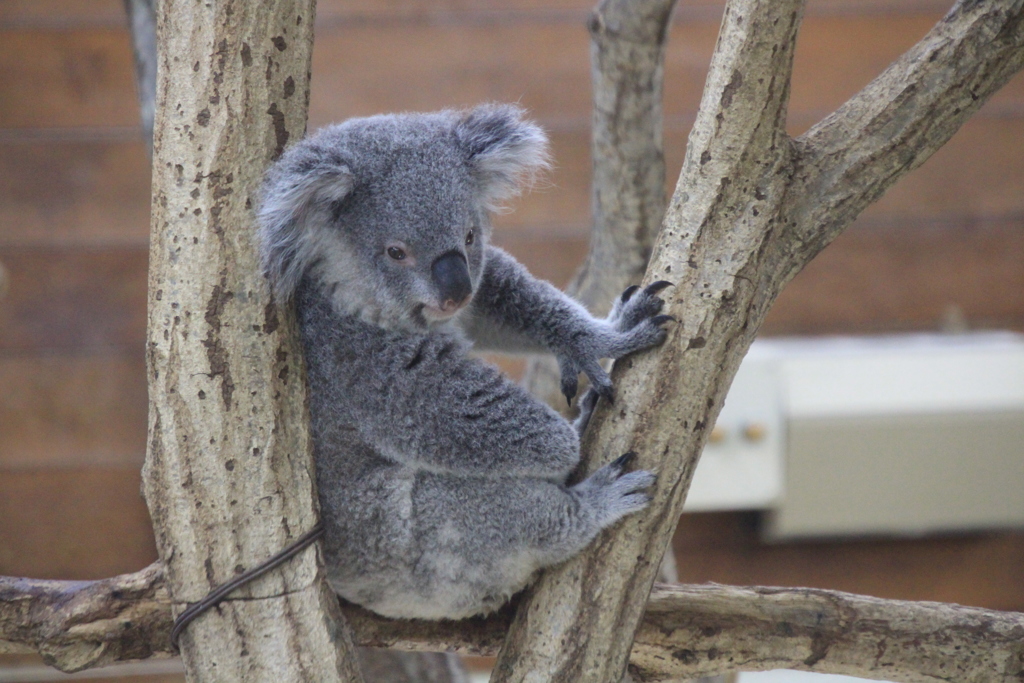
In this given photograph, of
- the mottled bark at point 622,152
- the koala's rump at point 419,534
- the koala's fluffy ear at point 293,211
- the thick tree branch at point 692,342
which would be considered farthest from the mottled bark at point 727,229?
the mottled bark at point 622,152

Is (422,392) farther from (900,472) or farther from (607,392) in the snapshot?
(900,472)

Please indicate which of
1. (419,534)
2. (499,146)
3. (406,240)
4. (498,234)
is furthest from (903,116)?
(498,234)

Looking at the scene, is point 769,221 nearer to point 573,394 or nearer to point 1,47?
point 573,394

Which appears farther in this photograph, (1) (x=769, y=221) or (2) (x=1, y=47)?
(2) (x=1, y=47)

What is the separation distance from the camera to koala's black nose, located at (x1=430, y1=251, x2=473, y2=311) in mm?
1683

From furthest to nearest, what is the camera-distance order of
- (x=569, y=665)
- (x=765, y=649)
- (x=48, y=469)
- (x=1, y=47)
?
(x=48, y=469)
(x=1, y=47)
(x=765, y=649)
(x=569, y=665)

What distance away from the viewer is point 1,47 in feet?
11.5

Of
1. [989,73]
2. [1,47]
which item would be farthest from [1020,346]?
[1,47]

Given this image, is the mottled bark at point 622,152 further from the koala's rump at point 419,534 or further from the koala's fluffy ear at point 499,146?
the koala's rump at point 419,534

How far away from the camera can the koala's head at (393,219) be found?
1.69 metres

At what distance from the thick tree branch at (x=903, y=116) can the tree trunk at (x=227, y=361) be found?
0.89 metres

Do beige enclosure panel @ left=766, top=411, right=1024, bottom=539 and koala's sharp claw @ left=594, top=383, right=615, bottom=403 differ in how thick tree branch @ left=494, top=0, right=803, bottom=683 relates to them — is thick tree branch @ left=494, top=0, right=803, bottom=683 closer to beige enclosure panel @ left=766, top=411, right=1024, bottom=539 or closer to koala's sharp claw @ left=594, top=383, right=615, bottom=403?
koala's sharp claw @ left=594, top=383, right=615, bottom=403

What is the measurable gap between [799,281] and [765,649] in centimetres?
225

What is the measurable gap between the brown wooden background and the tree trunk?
216 cm
